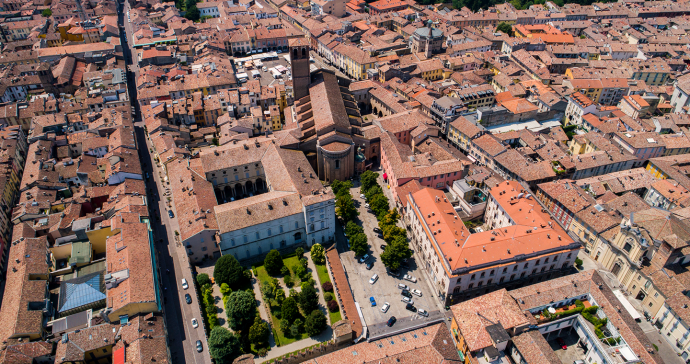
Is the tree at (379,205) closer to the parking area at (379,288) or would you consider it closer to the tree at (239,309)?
the parking area at (379,288)

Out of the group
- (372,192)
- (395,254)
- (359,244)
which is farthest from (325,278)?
(372,192)

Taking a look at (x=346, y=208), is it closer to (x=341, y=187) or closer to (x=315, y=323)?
(x=341, y=187)

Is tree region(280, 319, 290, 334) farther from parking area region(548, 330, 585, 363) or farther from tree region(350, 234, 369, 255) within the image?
parking area region(548, 330, 585, 363)

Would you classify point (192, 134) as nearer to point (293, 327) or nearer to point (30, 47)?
point (293, 327)

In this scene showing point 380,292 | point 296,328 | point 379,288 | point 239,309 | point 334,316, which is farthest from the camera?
point 379,288

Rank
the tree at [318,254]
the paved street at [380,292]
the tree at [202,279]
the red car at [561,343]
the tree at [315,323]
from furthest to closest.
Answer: the tree at [318,254], the tree at [202,279], the paved street at [380,292], the tree at [315,323], the red car at [561,343]

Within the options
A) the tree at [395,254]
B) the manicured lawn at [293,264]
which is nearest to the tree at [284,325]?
the manicured lawn at [293,264]
